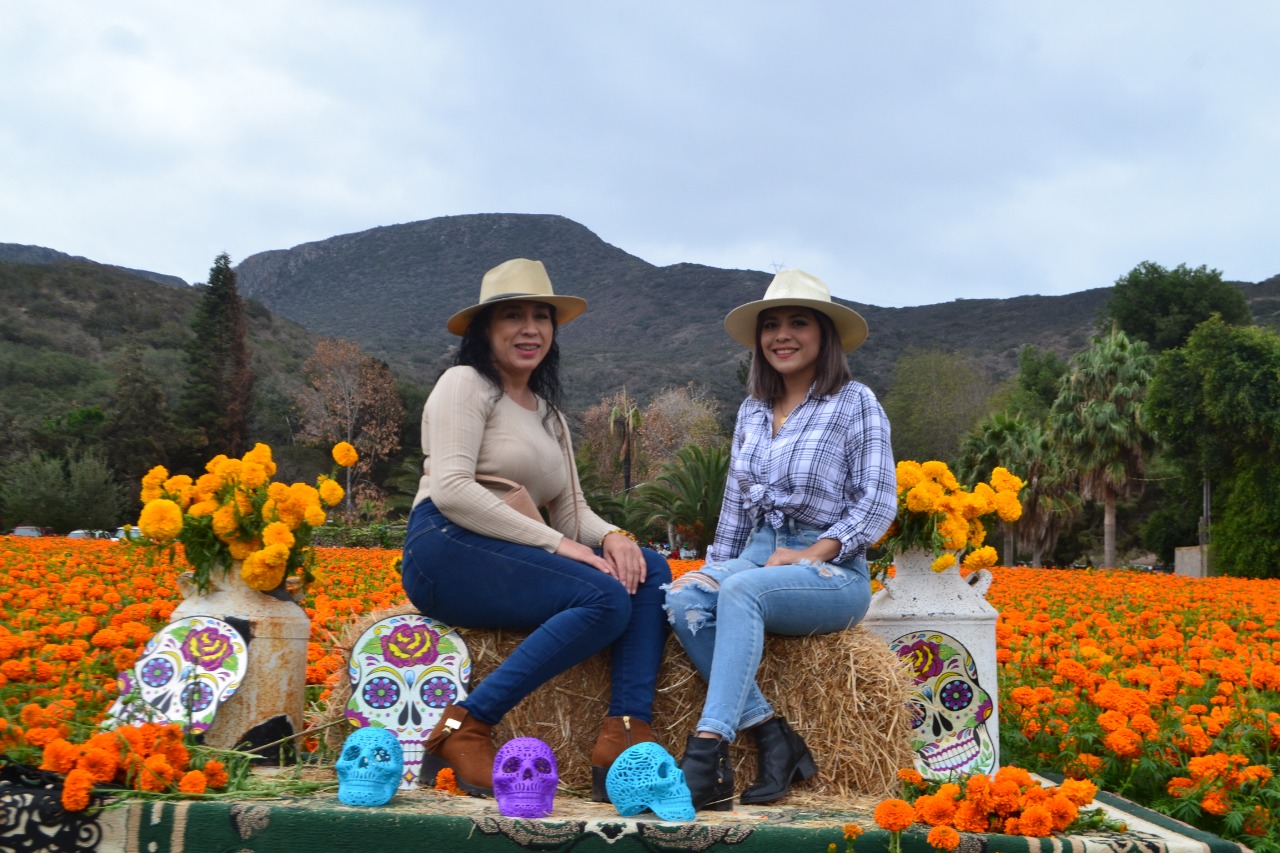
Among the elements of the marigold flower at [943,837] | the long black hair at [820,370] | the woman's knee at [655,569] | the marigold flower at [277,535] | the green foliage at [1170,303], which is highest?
the green foliage at [1170,303]

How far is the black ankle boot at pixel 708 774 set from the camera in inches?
112

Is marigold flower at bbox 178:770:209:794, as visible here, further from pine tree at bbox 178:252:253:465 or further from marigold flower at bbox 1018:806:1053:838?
pine tree at bbox 178:252:253:465

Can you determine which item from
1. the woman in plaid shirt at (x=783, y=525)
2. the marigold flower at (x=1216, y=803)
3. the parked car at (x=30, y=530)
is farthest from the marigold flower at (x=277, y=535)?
the parked car at (x=30, y=530)

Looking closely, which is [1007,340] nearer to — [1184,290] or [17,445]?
[1184,290]

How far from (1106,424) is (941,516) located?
31.0 m

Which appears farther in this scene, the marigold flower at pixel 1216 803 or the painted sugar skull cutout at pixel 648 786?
the marigold flower at pixel 1216 803

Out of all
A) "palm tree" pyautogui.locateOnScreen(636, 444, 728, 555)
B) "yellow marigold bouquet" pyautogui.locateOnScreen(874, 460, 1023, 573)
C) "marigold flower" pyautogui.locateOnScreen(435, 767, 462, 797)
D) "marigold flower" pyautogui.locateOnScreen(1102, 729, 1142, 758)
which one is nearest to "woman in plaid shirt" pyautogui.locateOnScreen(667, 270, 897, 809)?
"yellow marigold bouquet" pyautogui.locateOnScreen(874, 460, 1023, 573)

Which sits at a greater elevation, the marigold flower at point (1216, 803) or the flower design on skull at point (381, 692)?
the flower design on skull at point (381, 692)

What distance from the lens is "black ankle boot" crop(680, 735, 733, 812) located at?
285cm

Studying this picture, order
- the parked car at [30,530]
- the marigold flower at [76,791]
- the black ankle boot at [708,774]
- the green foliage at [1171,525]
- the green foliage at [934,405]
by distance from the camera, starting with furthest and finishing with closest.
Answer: the green foliage at [934,405] < the green foliage at [1171,525] < the parked car at [30,530] < the black ankle boot at [708,774] < the marigold flower at [76,791]

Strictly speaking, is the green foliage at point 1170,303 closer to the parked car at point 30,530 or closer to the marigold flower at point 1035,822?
the parked car at point 30,530

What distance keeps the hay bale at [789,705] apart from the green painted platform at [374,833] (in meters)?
0.62

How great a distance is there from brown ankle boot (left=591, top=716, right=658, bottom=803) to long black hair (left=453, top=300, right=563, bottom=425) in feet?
3.89

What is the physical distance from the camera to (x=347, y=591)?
337 inches
